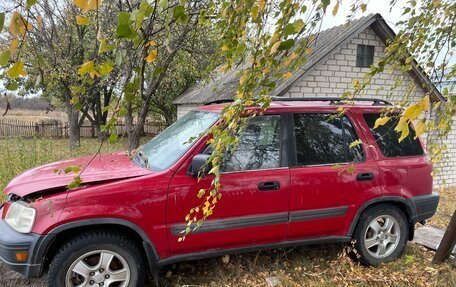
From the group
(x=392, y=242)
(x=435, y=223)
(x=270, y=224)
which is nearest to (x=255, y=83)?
(x=270, y=224)

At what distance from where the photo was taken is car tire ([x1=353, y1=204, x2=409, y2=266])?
3973 millimetres

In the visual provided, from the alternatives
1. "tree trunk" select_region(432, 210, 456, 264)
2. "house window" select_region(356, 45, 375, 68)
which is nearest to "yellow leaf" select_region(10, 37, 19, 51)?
"tree trunk" select_region(432, 210, 456, 264)

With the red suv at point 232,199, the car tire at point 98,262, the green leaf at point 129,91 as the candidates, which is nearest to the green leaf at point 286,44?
the green leaf at point 129,91

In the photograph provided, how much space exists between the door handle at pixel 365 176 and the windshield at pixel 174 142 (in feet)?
5.58

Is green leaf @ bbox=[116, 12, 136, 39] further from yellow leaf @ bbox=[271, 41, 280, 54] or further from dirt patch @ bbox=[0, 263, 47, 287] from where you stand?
dirt patch @ bbox=[0, 263, 47, 287]

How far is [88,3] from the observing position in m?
1.21

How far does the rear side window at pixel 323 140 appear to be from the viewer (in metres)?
3.76

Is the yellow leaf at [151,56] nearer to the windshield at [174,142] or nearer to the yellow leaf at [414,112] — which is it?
the yellow leaf at [414,112]

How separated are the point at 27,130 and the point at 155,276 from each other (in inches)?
1131

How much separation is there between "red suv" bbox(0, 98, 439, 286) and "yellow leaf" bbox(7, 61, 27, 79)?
75.1 inches

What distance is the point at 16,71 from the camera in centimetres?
118

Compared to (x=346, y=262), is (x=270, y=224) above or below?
above

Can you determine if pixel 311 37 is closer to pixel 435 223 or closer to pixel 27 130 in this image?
pixel 435 223

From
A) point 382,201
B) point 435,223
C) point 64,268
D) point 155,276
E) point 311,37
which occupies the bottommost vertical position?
point 435,223
